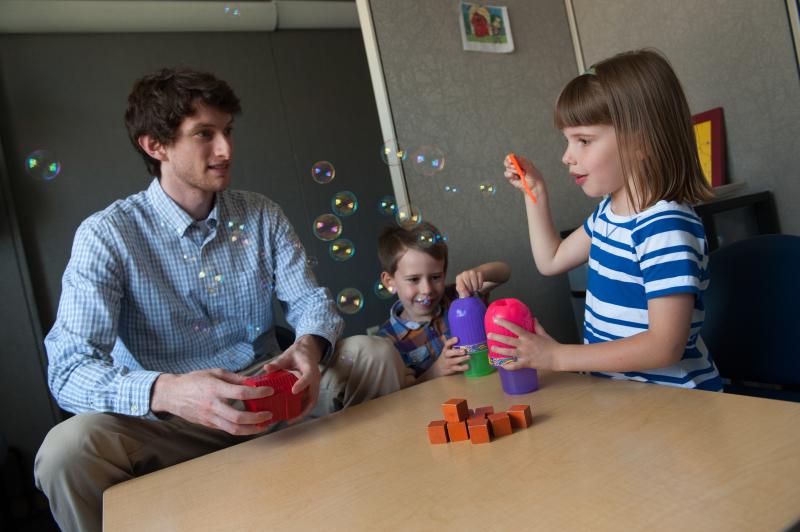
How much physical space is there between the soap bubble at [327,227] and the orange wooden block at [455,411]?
3.10 feet

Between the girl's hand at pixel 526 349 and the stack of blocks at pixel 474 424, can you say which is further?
the girl's hand at pixel 526 349

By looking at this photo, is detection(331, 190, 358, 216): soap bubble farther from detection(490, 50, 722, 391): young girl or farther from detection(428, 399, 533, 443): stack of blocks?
detection(428, 399, 533, 443): stack of blocks

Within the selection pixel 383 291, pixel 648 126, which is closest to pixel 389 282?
pixel 383 291

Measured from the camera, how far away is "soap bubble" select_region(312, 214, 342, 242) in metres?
1.77

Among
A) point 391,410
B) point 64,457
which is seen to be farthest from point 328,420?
point 64,457

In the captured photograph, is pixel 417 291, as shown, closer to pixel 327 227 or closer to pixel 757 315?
pixel 327 227

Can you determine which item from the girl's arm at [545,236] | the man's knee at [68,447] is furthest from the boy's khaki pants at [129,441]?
the girl's arm at [545,236]

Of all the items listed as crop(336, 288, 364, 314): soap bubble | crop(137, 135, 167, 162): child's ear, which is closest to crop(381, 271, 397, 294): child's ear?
crop(336, 288, 364, 314): soap bubble

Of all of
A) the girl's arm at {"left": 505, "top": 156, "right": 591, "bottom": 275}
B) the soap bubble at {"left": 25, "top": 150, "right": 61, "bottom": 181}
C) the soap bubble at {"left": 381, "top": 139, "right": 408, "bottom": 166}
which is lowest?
the girl's arm at {"left": 505, "top": 156, "right": 591, "bottom": 275}

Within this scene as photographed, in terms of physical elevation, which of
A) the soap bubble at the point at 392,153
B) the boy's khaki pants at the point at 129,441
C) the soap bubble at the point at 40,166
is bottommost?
the boy's khaki pants at the point at 129,441

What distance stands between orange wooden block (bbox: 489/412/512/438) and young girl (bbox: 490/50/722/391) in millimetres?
184

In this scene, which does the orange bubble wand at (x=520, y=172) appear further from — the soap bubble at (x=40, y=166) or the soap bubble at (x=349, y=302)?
the soap bubble at (x=40, y=166)

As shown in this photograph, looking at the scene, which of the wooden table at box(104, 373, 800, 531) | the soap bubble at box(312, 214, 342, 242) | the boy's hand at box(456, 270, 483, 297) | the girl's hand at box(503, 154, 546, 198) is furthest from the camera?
the soap bubble at box(312, 214, 342, 242)

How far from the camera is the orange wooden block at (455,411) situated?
884 millimetres
